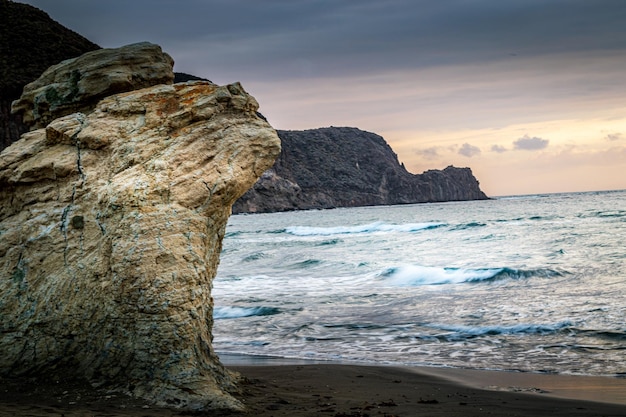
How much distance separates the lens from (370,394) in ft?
23.3

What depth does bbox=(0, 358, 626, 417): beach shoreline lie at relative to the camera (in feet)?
18.6

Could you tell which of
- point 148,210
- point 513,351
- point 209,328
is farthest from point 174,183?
point 513,351

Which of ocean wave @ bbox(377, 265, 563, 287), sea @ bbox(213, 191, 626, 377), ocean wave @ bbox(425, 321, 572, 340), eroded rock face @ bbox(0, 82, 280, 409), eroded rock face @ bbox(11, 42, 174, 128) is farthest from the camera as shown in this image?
ocean wave @ bbox(377, 265, 563, 287)

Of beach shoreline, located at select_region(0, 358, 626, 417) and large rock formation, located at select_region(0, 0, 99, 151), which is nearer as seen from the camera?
beach shoreline, located at select_region(0, 358, 626, 417)

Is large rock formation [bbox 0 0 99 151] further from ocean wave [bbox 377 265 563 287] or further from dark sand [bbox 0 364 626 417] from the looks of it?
dark sand [bbox 0 364 626 417]

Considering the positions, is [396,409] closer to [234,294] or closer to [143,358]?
[143,358]

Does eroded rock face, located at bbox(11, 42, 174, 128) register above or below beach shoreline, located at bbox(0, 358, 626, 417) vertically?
above

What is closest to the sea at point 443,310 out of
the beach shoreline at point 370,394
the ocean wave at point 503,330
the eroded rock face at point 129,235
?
the ocean wave at point 503,330

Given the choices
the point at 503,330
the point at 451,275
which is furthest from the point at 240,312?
the point at 451,275

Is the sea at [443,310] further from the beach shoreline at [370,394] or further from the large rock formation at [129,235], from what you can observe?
the large rock formation at [129,235]

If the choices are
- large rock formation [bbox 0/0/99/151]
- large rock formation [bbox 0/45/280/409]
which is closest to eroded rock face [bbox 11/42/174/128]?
large rock formation [bbox 0/45/280/409]

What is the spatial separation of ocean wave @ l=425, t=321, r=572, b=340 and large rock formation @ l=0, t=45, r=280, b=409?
5.56 meters

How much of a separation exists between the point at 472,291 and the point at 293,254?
16.4 m

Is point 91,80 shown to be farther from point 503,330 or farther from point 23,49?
point 23,49
